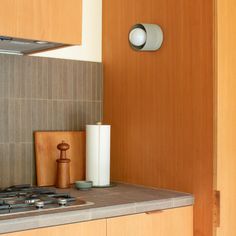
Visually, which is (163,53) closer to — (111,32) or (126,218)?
(111,32)

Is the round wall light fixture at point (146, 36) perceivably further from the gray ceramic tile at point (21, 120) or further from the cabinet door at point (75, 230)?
the cabinet door at point (75, 230)

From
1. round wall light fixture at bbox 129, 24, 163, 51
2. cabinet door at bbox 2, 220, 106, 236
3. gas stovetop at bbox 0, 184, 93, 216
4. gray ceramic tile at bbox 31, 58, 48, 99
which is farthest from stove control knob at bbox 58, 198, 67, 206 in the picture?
round wall light fixture at bbox 129, 24, 163, 51

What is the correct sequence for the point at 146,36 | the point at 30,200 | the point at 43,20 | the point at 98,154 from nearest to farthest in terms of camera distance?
the point at 30,200
the point at 43,20
the point at 146,36
the point at 98,154

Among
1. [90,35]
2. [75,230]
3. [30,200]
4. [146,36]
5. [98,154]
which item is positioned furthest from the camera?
[90,35]

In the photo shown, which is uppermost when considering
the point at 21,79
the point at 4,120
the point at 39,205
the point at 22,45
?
the point at 22,45

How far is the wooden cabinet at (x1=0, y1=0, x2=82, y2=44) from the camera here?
1824mm

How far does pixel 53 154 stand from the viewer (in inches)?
93.0

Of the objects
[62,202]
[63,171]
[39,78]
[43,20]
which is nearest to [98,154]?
[63,171]

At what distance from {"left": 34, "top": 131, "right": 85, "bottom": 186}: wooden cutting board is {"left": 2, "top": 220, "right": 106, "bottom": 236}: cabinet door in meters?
0.62

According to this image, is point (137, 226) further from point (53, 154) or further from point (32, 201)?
point (53, 154)

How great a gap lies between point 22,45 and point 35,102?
0.33 meters

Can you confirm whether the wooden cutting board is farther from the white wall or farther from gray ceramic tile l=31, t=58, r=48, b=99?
the white wall

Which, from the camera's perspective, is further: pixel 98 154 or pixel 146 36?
pixel 98 154

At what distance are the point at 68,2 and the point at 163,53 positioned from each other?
51 cm
